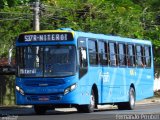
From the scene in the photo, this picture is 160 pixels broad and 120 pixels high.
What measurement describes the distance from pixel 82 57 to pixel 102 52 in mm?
2176

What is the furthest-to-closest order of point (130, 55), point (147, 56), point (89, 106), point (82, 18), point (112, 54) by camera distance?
point (82, 18) → point (147, 56) → point (130, 55) → point (112, 54) → point (89, 106)

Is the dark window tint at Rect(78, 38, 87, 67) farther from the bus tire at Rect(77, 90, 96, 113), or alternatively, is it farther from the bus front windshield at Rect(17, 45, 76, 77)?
the bus tire at Rect(77, 90, 96, 113)

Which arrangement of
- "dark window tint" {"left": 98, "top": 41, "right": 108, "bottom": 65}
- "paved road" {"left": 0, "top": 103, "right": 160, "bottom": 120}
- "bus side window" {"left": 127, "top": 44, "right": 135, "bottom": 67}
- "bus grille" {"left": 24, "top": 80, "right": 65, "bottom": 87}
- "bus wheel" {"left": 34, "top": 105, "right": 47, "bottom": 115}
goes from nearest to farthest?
"paved road" {"left": 0, "top": 103, "right": 160, "bottom": 120}, "bus grille" {"left": 24, "top": 80, "right": 65, "bottom": 87}, "bus wheel" {"left": 34, "top": 105, "right": 47, "bottom": 115}, "dark window tint" {"left": 98, "top": 41, "right": 108, "bottom": 65}, "bus side window" {"left": 127, "top": 44, "right": 135, "bottom": 67}

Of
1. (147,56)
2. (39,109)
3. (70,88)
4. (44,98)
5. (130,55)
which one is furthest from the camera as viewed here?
(147,56)

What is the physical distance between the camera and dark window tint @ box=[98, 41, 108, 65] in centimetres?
2498

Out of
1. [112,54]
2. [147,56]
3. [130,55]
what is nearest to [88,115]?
[112,54]

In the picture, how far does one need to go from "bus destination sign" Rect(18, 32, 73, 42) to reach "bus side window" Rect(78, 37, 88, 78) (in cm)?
56

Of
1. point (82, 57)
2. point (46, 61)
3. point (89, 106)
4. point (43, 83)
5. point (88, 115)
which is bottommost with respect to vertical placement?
point (88, 115)

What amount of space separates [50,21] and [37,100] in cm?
1571

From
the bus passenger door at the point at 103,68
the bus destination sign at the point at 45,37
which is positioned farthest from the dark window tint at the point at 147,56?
the bus destination sign at the point at 45,37

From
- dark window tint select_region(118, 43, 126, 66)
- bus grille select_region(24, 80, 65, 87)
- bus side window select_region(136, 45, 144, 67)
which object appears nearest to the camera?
bus grille select_region(24, 80, 65, 87)

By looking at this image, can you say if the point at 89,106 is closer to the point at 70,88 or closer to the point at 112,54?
the point at 70,88

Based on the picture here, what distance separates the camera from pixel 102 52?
82.5 ft

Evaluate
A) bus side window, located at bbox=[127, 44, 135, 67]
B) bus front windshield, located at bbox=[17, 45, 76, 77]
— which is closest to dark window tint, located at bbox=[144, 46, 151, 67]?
bus side window, located at bbox=[127, 44, 135, 67]
